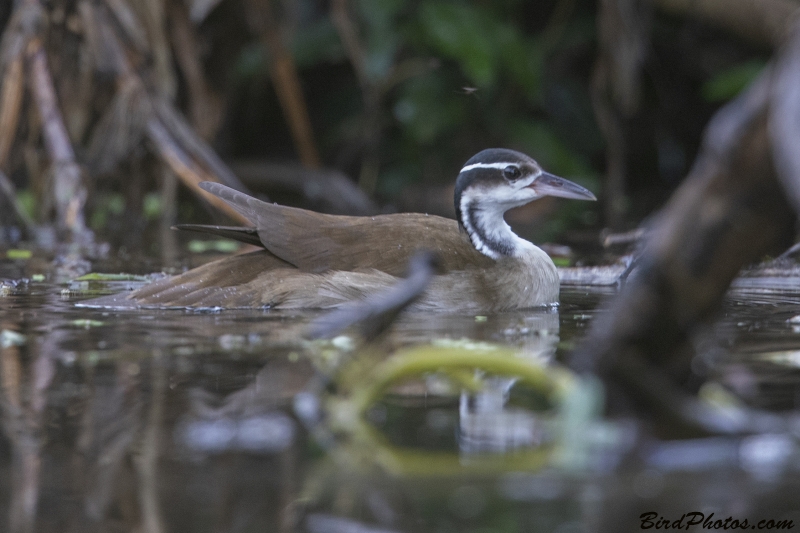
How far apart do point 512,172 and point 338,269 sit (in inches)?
46.4

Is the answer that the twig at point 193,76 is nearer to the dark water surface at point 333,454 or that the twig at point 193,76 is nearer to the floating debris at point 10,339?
the floating debris at point 10,339

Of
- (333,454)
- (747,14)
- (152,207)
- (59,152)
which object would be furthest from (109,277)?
(747,14)

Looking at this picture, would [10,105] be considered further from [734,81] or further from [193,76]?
[734,81]

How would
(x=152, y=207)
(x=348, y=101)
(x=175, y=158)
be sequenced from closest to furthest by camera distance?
(x=175, y=158), (x=152, y=207), (x=348, y=101)

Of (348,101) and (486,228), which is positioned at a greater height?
(348,101)

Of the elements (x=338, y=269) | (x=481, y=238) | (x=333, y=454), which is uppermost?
(x=481, y=238)

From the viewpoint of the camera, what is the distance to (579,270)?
22.9 ft

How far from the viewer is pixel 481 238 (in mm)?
6113

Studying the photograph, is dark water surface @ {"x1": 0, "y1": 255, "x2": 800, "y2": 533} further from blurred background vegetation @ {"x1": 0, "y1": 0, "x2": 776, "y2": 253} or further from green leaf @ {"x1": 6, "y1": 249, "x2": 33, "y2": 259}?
blurred background vegetation @ {"x1": 0, "y1": 0, "x2": 776, "y2": 253}

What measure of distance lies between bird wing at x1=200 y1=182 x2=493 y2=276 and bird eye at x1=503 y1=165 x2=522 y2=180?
58 cm

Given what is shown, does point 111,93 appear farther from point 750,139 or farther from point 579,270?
point 750,139

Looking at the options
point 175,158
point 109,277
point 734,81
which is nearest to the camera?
point 109,277

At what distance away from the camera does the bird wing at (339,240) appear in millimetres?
5660

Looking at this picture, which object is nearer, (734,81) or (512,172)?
(512,172)
